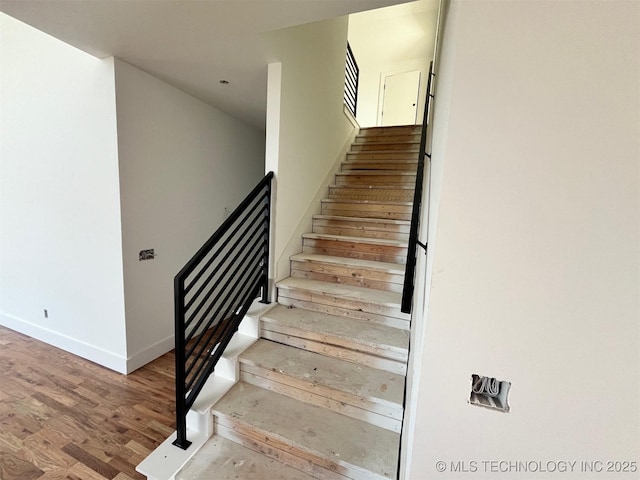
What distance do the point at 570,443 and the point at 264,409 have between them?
1.39m

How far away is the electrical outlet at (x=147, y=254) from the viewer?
7.97 feet

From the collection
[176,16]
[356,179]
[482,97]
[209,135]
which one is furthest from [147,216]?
[482,97]

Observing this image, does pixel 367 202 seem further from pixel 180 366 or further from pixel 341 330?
pixel 180 366

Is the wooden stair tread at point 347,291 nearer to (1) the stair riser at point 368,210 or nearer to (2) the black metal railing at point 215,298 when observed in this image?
(2) the black metal railing at point 215,298

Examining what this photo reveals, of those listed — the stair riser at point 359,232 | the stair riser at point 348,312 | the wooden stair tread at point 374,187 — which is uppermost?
the wooden stair tread at point 374,187

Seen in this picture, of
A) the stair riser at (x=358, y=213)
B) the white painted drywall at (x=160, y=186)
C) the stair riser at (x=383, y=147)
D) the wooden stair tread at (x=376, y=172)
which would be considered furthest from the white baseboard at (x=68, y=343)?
the stair riser at (x=383, y=147)

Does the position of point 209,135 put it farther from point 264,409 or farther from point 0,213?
point 264,409

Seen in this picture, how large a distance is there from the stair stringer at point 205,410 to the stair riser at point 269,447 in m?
0.10

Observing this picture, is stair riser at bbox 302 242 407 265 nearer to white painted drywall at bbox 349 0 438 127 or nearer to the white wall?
the white wall

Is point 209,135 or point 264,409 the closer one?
point 264,409

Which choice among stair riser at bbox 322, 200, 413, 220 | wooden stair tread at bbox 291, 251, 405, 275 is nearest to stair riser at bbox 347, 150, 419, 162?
stair riser at bbox 322, 200, 413, 220

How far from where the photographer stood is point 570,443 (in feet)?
2.18

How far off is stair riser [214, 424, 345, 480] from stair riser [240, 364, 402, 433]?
0.87 ft

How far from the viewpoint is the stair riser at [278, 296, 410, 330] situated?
1895 millimetres
